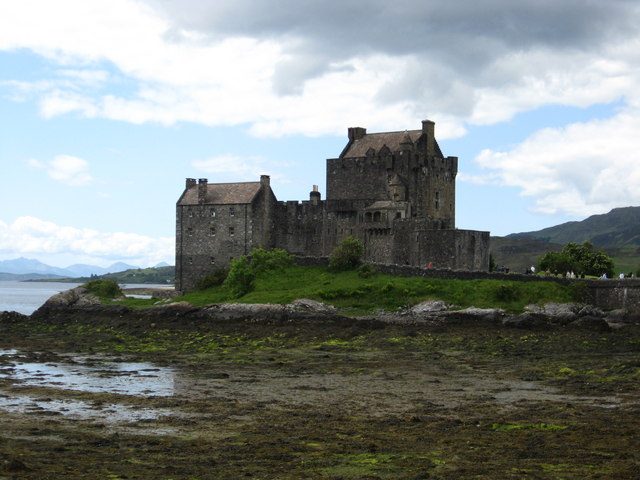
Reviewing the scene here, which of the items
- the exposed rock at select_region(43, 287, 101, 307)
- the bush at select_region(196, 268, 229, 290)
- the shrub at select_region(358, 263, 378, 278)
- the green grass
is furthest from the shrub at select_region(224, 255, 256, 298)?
the exposed rock at select_region(43, 287, 101, 307)

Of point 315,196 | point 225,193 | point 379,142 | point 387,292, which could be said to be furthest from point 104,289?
point 379,142

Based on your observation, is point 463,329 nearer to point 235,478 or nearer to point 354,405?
point 354,405

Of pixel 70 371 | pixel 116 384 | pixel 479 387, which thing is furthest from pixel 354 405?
pixel 70 371

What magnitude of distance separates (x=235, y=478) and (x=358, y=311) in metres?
37.8

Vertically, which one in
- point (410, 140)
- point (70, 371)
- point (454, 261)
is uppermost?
point (410, 140)

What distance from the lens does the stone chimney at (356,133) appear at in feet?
254

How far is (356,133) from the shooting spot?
77438 mm

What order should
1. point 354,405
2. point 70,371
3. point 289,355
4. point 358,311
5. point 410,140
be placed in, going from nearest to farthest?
1. point 354,405
2. point 70,371
3. point 289,355
4. point 358,311
5. point 410,140

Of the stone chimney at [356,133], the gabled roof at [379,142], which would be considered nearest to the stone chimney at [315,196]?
the gabled roof at [379,142]

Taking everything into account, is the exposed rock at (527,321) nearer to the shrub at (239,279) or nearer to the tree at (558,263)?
the shrub at (239,279)

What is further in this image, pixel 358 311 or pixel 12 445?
pixel 358 311

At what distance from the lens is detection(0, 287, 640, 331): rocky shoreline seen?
47031 mm

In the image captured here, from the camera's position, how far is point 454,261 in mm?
61438

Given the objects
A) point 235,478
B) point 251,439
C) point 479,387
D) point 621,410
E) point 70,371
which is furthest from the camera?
point 70,371
